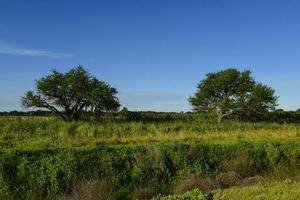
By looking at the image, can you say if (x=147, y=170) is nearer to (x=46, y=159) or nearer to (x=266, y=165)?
(x=46, y=159)

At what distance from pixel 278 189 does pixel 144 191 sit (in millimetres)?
3452

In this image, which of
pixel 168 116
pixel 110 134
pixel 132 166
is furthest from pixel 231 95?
pixel 132 166

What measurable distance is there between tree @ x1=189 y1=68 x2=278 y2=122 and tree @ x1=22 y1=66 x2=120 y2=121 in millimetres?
12131

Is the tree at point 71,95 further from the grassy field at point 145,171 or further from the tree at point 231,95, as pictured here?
the grassy field at point 145,171

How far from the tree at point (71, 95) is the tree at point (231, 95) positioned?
12.1 metres

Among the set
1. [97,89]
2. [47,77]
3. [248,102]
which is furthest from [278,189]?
[248,102]

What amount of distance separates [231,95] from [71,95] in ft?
58.3

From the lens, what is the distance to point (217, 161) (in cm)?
1653

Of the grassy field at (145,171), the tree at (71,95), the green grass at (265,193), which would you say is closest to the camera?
the green grass at (265,193)

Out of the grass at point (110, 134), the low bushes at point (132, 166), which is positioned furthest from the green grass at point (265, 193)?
the grass at point (110, 134)

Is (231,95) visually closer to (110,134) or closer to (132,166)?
(110,134)

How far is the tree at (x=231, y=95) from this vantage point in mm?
53969

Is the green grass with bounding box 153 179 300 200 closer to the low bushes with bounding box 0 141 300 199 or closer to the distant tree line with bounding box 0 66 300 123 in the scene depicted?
the low bushes with bounding box 0 141 300 199

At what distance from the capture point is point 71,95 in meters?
46.9
